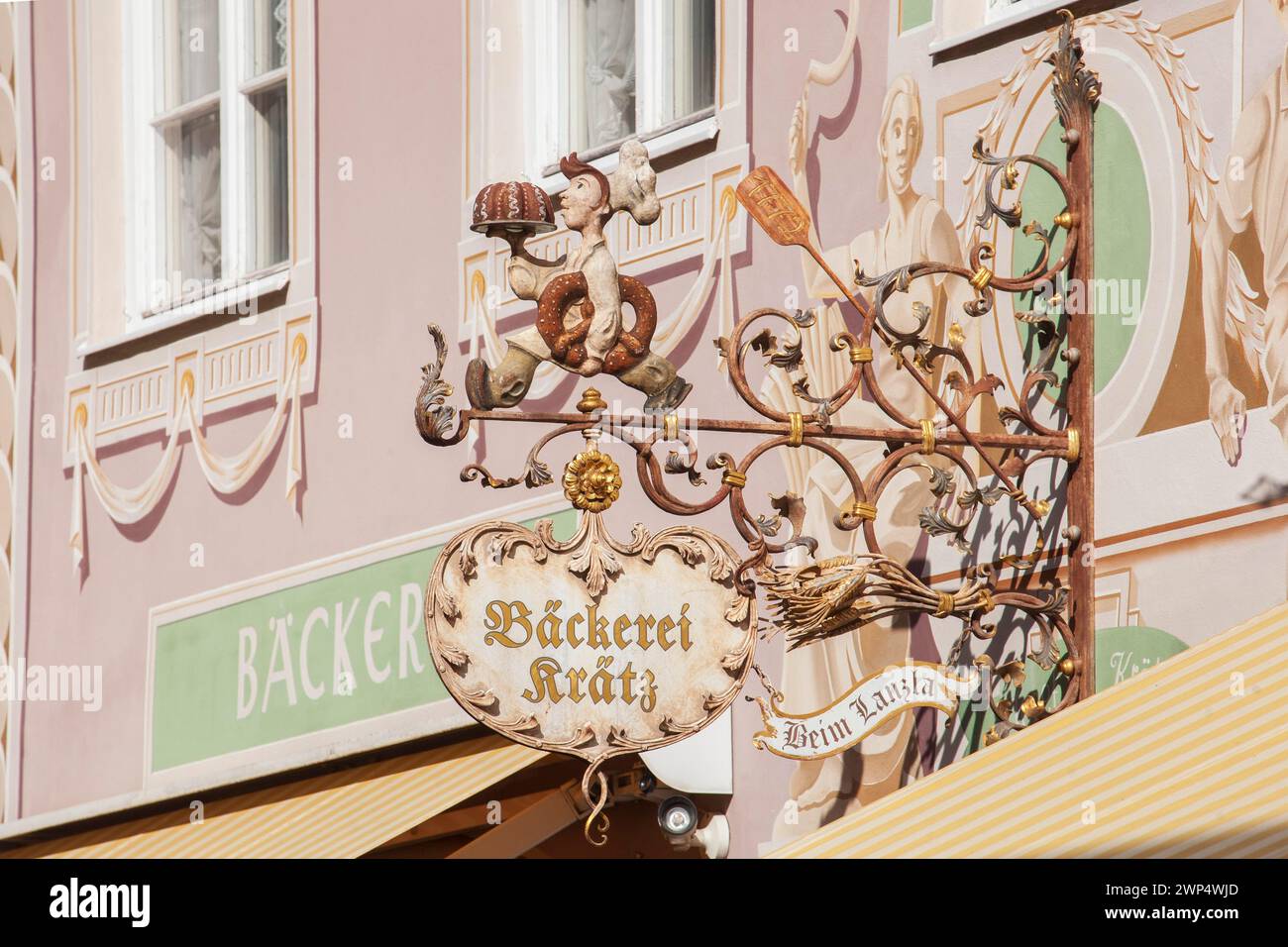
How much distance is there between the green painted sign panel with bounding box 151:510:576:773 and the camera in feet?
33.3

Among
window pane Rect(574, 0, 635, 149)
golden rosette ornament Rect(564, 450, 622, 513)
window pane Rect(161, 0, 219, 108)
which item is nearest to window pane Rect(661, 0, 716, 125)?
window pane Rect(574, 0, 635, 149)

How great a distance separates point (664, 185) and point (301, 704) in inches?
107

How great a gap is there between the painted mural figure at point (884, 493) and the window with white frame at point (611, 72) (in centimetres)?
99

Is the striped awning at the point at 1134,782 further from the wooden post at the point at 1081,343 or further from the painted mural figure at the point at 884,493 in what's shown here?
the painted mural figure at the point at 884,493

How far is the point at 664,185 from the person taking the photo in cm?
926

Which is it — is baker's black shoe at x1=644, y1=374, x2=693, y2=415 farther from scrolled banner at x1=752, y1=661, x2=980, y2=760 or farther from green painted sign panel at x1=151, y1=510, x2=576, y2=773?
green painted sign panel at x1=151, y1=510, x2=576, y2=773

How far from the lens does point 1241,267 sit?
284 inches

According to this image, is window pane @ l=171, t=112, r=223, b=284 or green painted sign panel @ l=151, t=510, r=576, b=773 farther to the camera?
window pane @ l=171, t=112, r=223, b=284

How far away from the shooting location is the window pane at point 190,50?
39.5 ft

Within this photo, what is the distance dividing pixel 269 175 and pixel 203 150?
570mm

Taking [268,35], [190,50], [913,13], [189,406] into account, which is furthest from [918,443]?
[190,50]

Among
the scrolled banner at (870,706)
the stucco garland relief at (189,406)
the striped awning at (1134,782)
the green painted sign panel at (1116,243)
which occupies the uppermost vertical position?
the stucco garland relief at (189,406)

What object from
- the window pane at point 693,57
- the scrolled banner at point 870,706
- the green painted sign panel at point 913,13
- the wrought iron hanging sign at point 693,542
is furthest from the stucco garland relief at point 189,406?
the scrolled banner at point 870,706

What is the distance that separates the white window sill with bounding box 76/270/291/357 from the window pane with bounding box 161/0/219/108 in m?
1.00
